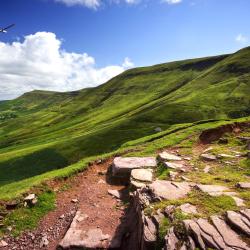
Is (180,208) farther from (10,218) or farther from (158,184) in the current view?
(10,218)

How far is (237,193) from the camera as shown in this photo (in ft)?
50.1

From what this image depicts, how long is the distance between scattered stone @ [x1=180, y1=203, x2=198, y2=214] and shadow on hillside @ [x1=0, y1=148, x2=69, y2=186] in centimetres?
6517

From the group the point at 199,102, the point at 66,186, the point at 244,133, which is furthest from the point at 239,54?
the point at 66,186

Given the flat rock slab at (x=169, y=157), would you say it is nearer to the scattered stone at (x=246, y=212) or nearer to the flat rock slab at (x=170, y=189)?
the flat rock slab at (x=170, y=189)

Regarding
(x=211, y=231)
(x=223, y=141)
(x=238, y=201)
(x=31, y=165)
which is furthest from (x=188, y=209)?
(x=31, y=165)

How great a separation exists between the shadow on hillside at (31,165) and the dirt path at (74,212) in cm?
5337

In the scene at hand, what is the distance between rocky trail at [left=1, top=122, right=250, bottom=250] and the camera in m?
12.0

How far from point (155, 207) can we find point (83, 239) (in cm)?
460

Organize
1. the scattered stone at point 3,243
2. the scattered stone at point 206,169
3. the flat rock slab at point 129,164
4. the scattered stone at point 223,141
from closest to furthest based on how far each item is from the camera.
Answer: the scattered stone at point 3,243, the scattered stone at point 206,169, the flat rock slab at point 129,164, the scattered stone at point 223,141

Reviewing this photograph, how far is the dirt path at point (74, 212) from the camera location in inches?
675

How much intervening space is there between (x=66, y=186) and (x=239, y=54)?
200666mm

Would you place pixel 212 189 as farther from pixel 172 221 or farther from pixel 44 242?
pixel 44 242

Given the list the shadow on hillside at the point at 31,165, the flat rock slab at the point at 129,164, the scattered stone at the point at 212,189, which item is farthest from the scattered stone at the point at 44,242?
the shadow on hillside at the point at 31,165

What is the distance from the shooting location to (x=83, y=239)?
1598 cm
